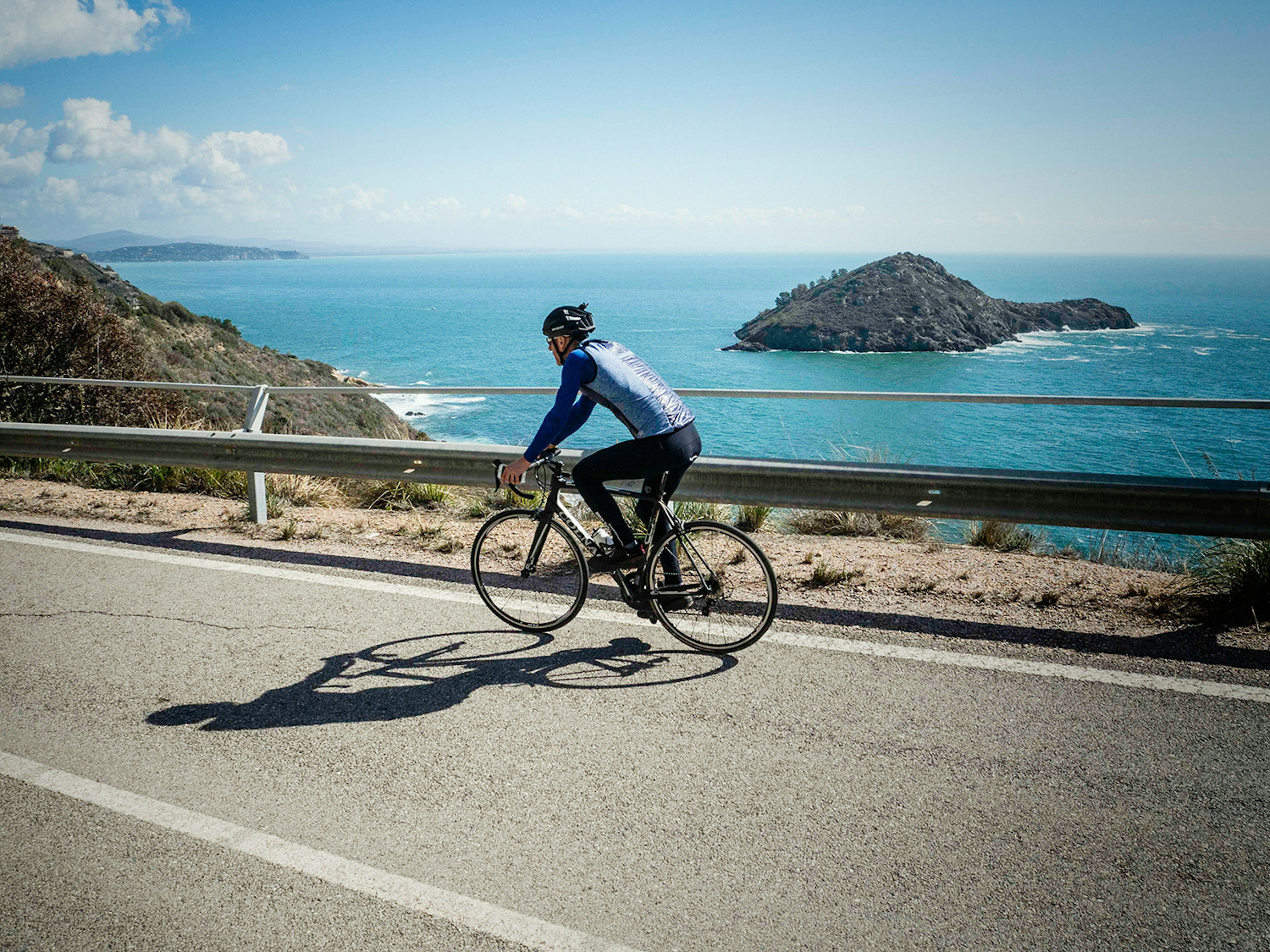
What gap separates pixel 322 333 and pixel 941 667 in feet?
479

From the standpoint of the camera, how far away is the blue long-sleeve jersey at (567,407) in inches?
173

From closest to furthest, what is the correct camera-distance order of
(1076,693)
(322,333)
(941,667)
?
1. (1076,693)
2. (941,667)
3. (322,333)

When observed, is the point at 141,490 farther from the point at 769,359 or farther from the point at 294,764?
the point at 769,359

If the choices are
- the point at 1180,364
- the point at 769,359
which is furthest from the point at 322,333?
the point at 1180,364

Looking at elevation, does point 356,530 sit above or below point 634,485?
below

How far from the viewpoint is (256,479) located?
7.22 metres

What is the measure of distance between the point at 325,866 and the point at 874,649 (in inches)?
115

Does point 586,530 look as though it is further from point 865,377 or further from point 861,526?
point 865,377

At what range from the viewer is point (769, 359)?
114 meters

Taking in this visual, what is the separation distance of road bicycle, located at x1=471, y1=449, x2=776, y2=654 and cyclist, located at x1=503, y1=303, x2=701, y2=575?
8 centimetres

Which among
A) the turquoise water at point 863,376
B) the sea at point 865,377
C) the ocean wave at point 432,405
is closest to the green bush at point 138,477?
the sea at point 865,377

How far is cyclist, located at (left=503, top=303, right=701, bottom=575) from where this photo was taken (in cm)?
445

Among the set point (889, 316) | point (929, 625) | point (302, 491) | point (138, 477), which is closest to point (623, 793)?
point (929, 625)

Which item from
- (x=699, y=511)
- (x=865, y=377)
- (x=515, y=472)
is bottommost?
(x=865, y=377)
